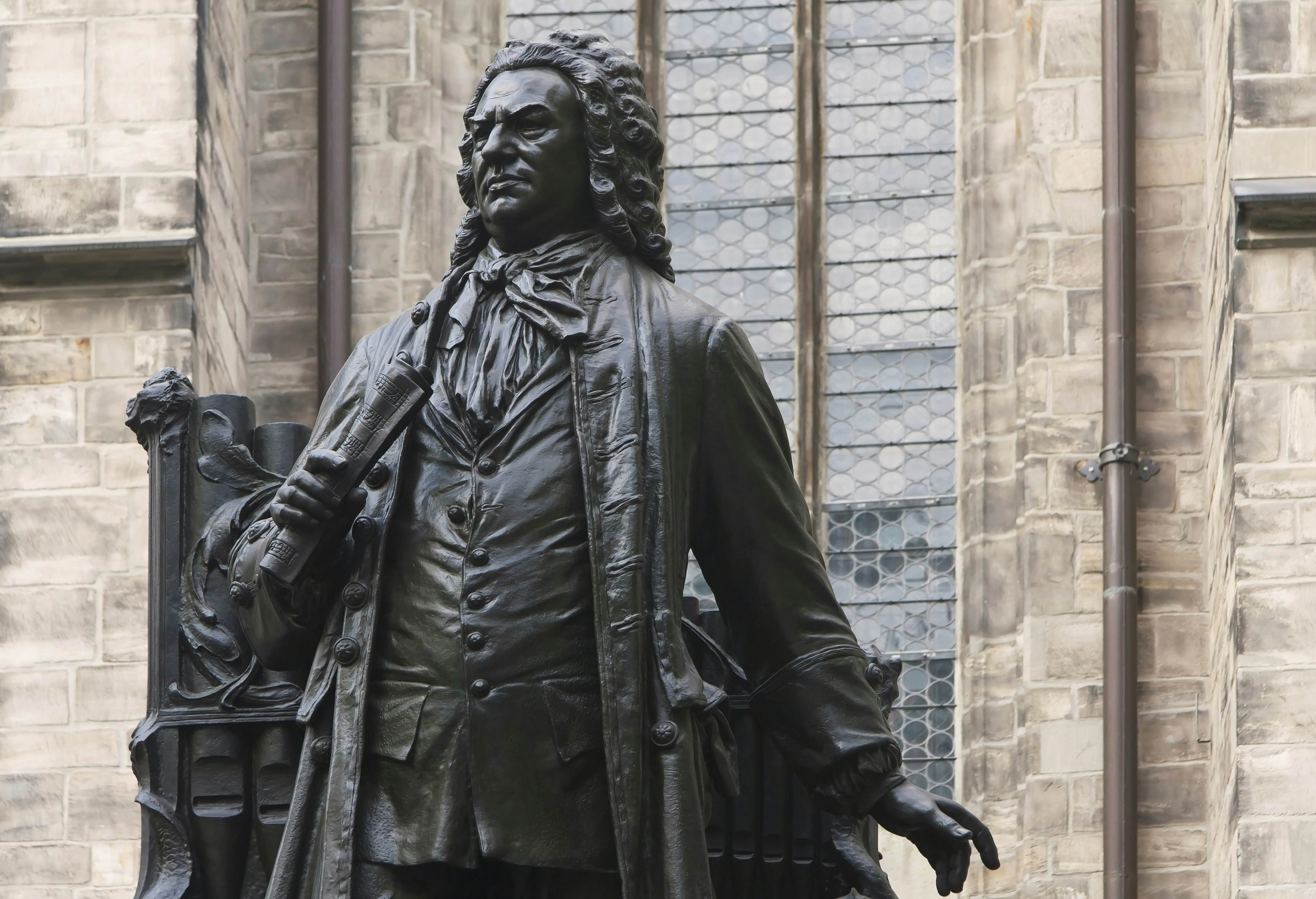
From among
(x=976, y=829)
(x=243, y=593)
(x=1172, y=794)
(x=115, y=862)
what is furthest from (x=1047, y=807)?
(x=243, y=593)

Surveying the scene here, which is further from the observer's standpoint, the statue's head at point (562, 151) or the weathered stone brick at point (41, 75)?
the weathered stone brick at point (41, 75)

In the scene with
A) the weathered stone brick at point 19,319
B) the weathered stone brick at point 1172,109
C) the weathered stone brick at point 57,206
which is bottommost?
the weathered stone brick at point 19,319

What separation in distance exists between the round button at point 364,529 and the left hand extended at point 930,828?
80 centimetres

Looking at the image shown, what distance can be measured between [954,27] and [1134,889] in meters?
2.93

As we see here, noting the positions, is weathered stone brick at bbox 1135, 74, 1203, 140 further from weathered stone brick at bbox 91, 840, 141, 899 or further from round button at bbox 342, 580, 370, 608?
round button at bbox 342, 580, 370, 608

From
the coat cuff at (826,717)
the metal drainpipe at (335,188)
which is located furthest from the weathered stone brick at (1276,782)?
the coat cuff at (826,717)

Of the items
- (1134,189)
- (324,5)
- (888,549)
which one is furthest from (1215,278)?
(324,5)

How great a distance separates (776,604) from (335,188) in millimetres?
6051

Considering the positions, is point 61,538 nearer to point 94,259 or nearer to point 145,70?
Answer: point 94,259

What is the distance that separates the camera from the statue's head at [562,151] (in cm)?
501

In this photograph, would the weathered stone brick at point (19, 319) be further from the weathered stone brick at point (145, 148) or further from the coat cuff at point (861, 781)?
→ the coat cuff at point (861, 781)

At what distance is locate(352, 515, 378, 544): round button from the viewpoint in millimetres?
4801

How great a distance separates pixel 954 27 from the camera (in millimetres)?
11195

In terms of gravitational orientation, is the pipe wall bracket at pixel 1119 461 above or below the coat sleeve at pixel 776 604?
above
